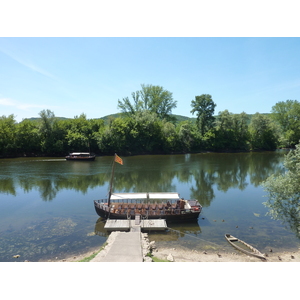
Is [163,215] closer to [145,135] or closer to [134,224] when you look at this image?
[134,224]

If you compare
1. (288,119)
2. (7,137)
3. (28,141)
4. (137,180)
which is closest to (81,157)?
(28,141)

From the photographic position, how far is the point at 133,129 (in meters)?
87.0

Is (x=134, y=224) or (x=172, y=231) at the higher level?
(x=134, y=224)

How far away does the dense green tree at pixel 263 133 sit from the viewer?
93531 mm

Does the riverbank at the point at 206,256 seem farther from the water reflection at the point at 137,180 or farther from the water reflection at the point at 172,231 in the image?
the water reflection at the point at 137,180

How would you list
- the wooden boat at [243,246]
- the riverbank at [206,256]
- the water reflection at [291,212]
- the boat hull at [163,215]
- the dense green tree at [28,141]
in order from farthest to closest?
1. the dense green tree at [28,141]
2. the boat hull at [163,215]
3. the wooden boat at [243,246]
4. the riverbank at [206,256]
5. the water reflection at [291,212]

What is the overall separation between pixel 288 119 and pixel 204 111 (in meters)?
37.3

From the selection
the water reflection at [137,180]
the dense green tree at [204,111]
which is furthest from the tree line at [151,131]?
the water reflection at [137,180]

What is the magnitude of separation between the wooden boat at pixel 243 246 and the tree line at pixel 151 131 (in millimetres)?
66687

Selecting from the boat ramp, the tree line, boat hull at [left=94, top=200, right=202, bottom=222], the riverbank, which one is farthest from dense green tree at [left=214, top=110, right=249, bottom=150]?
the riverbank

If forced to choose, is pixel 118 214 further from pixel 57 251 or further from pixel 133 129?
pixel 133 129

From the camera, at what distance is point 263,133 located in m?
94.8

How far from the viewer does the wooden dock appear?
66.8 feet

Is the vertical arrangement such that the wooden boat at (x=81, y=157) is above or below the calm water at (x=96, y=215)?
above
